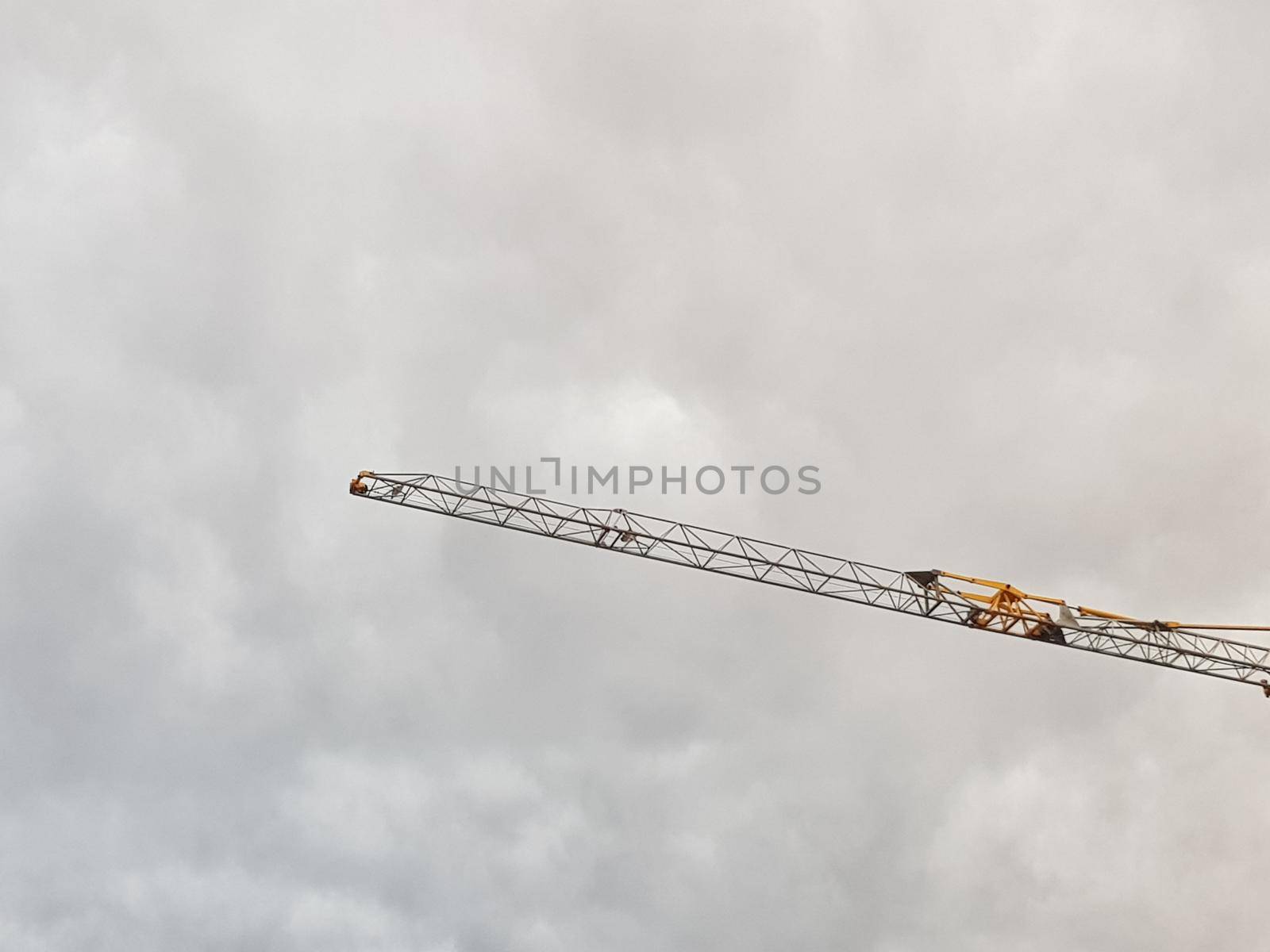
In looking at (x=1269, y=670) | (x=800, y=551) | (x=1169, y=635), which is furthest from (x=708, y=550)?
(x=1269, y=670)

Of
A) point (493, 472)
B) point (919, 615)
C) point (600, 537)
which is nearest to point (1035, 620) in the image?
point (919, 615)

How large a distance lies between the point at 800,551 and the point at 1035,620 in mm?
18786

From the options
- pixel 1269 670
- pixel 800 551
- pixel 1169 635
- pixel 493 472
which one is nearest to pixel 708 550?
pixel 800 551

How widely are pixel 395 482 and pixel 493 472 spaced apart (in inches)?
306

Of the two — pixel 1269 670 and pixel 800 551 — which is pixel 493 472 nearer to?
pixel 800 551

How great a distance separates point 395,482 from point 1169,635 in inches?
2446

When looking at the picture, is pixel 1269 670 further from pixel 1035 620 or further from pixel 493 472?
pixel 493 472

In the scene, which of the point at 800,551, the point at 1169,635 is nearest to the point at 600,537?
Result: the point at 800,551

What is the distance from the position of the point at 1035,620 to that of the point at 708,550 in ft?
84.3

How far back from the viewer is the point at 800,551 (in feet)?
326

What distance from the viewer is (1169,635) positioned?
101750mm

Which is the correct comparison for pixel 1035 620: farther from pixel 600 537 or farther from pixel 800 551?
pixel 600 537

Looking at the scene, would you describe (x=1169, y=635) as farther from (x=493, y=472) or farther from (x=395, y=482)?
(x=395, y=482)

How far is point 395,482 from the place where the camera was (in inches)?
3954
